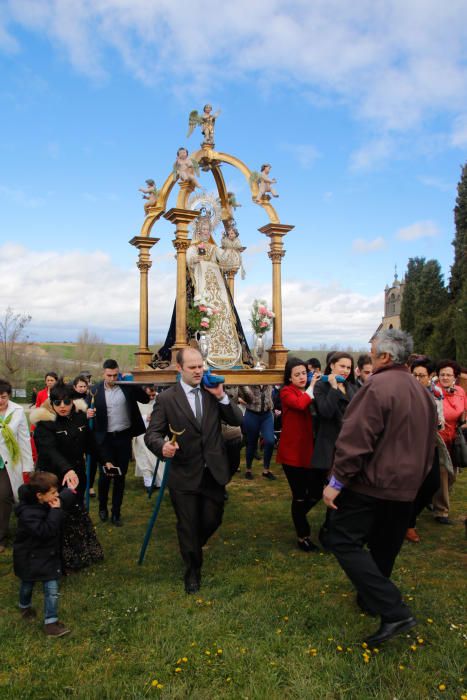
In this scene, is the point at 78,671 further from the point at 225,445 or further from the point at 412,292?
the point at 412,292

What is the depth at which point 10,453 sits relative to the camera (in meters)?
5.84

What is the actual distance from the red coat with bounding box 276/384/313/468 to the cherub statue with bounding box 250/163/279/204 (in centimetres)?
652

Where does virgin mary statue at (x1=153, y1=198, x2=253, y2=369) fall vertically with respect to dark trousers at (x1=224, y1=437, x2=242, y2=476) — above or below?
above

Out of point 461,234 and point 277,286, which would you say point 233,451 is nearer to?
point 277,286

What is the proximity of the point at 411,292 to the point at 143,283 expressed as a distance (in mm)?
28537

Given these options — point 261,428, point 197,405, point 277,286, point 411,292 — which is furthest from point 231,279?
point 411,292

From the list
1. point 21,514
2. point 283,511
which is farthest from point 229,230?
point 21,514

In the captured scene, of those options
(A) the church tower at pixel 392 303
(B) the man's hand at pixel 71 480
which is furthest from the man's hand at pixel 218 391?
(A) the church tower at pixel 392 303

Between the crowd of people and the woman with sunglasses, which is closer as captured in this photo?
the crowd of people

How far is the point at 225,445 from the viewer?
16.4 feet

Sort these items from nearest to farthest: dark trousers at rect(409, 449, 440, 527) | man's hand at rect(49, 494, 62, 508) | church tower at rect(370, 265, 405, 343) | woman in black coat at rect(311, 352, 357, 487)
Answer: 1. man's hand at rect(49, 494, 62, 508)
2. dark trousers at rect(409, 449, 440, 527)
3. woman in black coat at rect(311, 352, 357, 487)
4. church tower at rect(370, 265, 405, 343)

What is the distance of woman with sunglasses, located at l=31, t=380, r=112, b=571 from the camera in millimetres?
5141

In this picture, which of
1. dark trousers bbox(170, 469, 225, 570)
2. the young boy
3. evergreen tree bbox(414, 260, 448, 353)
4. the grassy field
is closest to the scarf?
the grassy field

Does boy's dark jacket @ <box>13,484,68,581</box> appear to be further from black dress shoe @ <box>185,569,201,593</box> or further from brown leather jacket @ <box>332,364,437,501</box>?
brown leather jacket @ <box>332,364,437,501</box>
